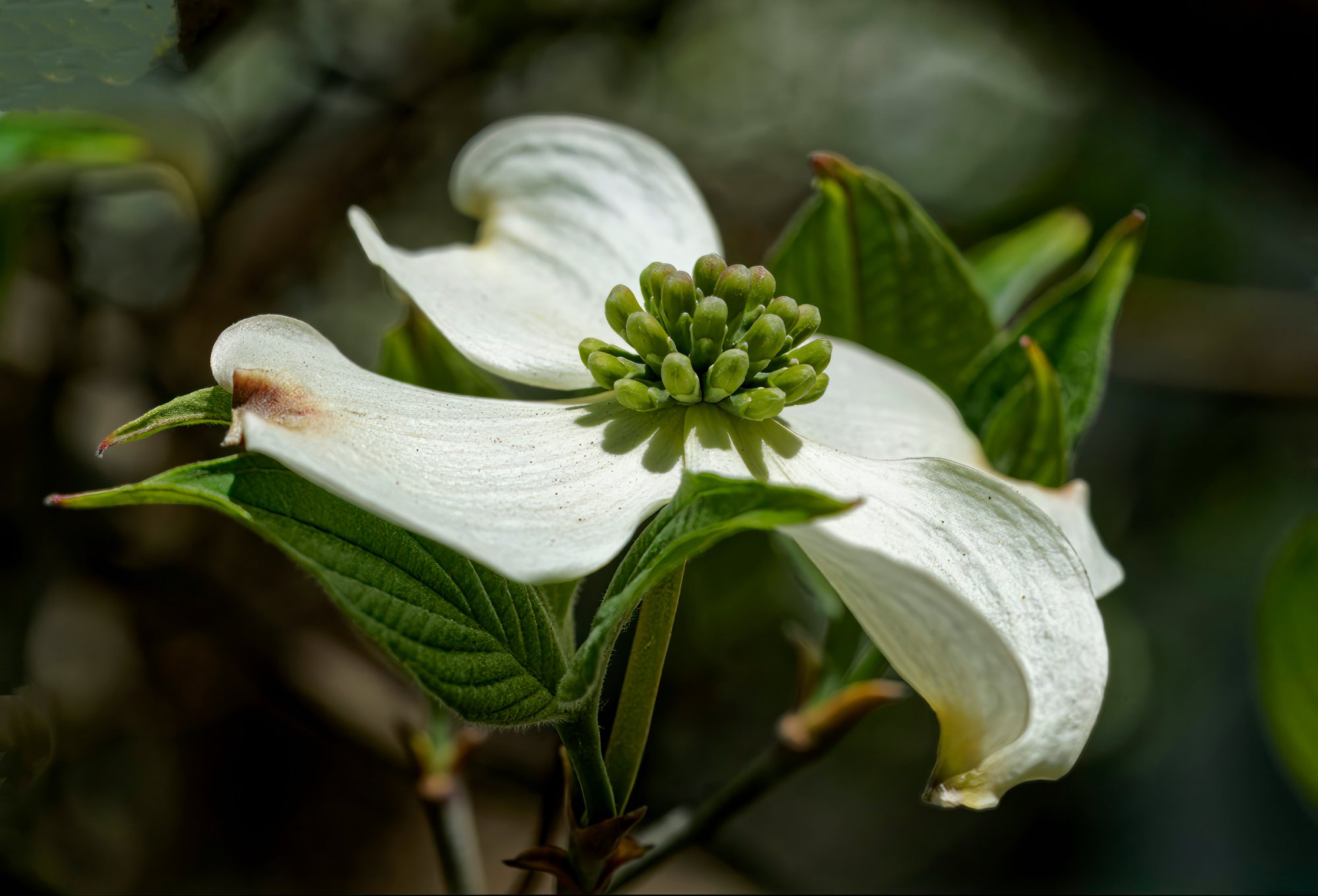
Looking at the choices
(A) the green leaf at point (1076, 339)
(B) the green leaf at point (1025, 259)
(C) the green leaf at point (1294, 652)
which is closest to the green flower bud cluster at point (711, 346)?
(A) the green leaf at point (1076, 339)

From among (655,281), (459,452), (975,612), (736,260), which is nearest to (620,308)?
(655,281)

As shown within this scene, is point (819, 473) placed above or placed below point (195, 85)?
above

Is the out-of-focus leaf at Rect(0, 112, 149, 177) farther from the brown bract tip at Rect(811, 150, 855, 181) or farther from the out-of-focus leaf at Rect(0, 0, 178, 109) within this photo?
the brown bract tip at Rect(811, 150, 855, 181)

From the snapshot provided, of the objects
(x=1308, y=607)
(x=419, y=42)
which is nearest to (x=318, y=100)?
(x=419, y=42)

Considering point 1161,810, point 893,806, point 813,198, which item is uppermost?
point 813,198

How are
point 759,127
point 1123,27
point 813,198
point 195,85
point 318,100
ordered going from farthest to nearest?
point 759,127, point 1123,27, point 318,100, point 195,85, point 813,198

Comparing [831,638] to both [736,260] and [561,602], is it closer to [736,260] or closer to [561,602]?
[561,602]

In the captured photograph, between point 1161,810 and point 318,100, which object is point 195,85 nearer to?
point 318,100

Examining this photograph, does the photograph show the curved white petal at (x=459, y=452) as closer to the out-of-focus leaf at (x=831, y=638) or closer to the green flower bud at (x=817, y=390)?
the green flower bud at (x=817, y=390)
